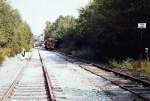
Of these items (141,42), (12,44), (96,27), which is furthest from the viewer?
(12,44)

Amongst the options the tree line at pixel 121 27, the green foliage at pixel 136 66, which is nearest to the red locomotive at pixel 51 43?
the tree line at pixel 121 27

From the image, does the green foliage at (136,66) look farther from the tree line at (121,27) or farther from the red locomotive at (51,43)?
the red locomotive at (51,43)

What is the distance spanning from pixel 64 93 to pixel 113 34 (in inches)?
910

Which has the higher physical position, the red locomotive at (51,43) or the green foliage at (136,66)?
the green foliage at (136,66)

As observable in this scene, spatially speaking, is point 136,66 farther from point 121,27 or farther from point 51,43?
point 51,43

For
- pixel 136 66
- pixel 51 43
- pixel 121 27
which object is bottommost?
pixel 51 43

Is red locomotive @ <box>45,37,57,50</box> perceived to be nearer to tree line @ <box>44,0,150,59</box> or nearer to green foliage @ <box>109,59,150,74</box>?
tree line @ <box>44,0,150,59</box>

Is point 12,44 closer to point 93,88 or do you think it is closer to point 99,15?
point 99,15

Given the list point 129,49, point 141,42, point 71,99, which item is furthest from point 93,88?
point 129,49

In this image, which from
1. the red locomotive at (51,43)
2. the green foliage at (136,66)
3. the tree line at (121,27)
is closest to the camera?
the green foliage at (136,66)

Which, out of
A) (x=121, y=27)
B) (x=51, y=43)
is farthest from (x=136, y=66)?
(x=51, y=43)

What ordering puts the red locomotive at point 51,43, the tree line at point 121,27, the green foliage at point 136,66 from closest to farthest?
the green foliage at point 136,66
the tree line at point 121,27
the red locomotive at point 51,43

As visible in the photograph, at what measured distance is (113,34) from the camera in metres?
39.7

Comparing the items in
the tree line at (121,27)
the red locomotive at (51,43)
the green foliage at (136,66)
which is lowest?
the red locomotive at (51,43)
